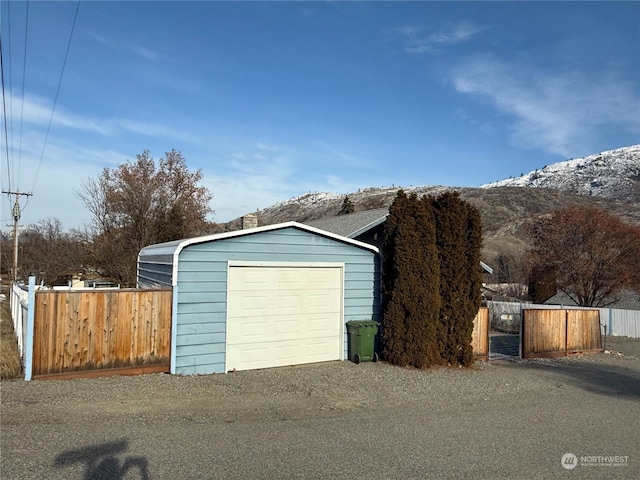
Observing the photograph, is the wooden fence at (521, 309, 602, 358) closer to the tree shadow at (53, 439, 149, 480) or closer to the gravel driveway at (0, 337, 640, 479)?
the gravel driveway at (0, 337, 640, 479)

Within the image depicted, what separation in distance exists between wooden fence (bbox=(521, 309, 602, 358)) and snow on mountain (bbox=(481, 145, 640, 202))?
359 feet

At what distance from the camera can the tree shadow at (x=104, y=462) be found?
4730 millimetres

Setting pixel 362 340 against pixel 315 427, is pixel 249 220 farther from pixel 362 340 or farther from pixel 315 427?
pixel 315 427

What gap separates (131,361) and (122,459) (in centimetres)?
421

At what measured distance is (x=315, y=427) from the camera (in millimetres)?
6488

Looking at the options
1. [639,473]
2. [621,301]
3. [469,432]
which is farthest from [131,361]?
[621,301]

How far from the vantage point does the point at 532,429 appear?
6789 millimetres

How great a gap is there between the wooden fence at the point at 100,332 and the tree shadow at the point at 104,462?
3559mm

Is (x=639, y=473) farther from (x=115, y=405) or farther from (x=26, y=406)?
(x=26, y=406)

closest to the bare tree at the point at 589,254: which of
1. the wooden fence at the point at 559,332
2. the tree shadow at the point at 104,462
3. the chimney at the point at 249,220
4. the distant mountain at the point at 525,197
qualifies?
the wooden fence at the point at 559,332

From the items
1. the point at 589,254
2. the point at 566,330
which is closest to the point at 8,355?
the point at 566,330


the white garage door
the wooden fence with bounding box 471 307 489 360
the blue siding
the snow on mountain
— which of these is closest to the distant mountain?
the snow on mountain

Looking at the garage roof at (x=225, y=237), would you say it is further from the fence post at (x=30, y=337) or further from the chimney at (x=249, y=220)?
the chimney at (x=249, y=220)

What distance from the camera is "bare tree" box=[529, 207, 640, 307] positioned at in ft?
81.0
